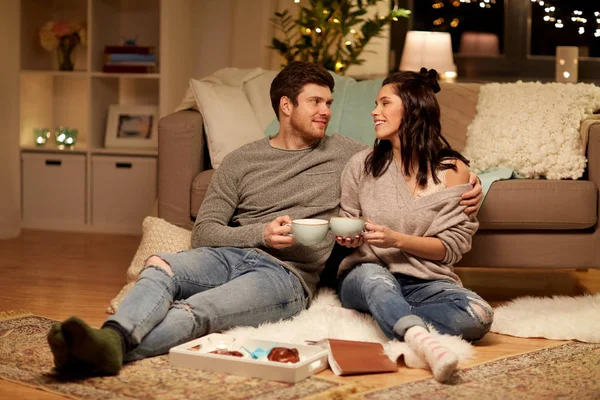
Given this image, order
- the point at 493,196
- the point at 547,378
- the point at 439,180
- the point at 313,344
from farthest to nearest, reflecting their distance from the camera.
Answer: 1. the point at 493,196
2. the point at 439,180
3. the point at 313,344
4. the point at 547,378

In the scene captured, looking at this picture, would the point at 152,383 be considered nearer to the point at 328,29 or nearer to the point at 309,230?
the point at 309,230

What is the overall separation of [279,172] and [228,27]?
2.58 m

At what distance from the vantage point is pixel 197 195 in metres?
3.38

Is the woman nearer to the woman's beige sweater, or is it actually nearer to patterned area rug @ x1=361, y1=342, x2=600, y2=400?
the woman's beige sweater

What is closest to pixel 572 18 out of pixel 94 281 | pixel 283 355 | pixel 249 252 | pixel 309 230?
pixel 94 281

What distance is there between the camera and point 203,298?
2498mm

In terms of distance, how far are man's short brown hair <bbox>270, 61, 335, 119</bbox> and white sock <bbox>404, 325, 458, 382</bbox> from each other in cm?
92

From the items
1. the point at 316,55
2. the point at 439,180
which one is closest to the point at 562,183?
the point at 439,180

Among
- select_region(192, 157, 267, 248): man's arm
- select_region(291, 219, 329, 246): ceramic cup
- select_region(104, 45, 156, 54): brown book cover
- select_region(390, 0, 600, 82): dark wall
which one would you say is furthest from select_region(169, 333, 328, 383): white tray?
select_region(390, 0, 600, 82): dark wall

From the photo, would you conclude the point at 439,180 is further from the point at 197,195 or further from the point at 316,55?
the point at 316,55

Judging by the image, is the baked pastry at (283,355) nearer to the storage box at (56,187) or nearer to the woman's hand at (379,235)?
the woman's hand at (379,235)

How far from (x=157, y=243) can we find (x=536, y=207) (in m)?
1.37

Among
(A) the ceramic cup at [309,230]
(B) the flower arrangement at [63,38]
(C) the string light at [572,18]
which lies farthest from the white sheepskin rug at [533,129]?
(B) the flower arrangement at [63,38]

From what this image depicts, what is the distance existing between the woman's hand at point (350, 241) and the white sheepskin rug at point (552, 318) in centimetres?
60
